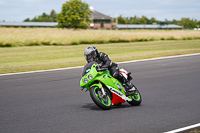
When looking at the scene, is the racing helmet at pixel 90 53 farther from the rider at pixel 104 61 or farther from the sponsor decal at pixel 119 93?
the sponsor decal at pixel 119 93

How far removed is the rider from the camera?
6.47 meters

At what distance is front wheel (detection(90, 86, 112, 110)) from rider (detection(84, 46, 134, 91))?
20.6 inches

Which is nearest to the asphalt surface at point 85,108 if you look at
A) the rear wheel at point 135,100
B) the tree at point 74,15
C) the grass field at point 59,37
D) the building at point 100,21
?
the rear wheel at point 135,100

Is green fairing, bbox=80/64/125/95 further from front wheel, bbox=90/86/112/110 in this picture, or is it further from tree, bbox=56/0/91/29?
tree, bbox=56/0/91/29

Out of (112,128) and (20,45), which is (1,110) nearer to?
(112,128)

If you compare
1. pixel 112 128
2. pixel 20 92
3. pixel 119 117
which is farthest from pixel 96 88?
pixel 20 92

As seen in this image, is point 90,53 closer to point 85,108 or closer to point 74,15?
point 85,108

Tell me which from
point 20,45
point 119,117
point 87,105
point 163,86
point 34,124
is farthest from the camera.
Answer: point 20,45

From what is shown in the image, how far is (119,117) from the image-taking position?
19.8 ft

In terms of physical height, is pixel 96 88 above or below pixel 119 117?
above

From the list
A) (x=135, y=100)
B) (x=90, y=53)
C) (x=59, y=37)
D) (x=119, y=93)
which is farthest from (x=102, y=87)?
(x=59, y=37)

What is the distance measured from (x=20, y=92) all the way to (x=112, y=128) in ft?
15.4

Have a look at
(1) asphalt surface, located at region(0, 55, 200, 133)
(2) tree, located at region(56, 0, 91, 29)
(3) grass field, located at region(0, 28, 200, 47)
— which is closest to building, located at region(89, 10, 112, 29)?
(2) tree, located at region(56, 0, 91, 29)

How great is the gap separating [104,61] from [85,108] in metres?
1.19
